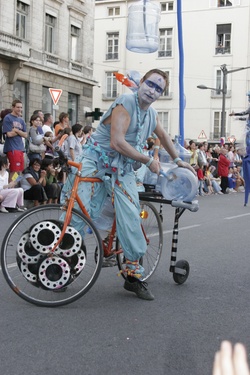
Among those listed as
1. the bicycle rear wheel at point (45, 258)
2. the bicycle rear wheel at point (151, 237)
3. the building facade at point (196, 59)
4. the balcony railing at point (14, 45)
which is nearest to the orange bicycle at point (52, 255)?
the bicycle rear wheel at point (45, 258)

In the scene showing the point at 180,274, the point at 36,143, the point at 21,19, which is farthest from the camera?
the point at 21,19

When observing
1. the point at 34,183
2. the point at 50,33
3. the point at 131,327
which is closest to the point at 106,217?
the point at 131,327

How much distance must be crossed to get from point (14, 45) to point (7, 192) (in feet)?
61.5

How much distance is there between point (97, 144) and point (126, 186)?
43 cm

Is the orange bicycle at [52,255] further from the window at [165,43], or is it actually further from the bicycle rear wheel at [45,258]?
the window at [165,43]

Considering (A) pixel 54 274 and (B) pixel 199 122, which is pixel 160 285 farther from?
(B) pixel 199 122

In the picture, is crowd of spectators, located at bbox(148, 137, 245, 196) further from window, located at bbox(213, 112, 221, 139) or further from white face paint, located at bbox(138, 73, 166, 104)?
window, located at bbox(213, 112, 221, 139)

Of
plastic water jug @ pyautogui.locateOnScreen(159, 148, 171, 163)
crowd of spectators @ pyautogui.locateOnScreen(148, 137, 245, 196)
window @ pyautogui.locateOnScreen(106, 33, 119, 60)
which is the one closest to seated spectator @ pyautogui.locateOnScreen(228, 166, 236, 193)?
crowd of spectators @ pyautogui.locateOnScreen(148, 137, 245, 196)

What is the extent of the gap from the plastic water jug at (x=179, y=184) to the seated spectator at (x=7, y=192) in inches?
274

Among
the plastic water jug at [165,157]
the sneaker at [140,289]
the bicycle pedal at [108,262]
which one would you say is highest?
the plastic water jug at [165,157]

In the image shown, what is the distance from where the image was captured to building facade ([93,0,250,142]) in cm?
5178

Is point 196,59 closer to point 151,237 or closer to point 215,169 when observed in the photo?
point 215,169

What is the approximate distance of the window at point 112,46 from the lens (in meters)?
56.4

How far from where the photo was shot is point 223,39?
52781 millimetres
